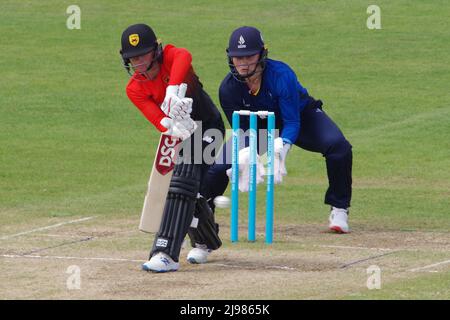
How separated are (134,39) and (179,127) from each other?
28.9 inches

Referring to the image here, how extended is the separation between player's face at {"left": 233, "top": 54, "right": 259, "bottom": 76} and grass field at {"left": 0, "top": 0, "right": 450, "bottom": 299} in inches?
55.2

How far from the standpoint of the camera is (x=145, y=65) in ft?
34.5

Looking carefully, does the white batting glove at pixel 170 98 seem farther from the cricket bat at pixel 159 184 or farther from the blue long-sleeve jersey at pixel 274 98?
the blue long-sleeve jersey at pixel 274 98

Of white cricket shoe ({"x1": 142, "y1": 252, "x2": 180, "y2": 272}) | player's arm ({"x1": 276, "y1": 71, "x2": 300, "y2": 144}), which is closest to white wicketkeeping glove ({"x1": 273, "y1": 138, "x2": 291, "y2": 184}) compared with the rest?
player's arm ({"x1": 276, "y1": 71, "x2": 300, "y2": 144})

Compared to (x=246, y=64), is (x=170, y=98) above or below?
below

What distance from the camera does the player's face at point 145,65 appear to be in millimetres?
10500

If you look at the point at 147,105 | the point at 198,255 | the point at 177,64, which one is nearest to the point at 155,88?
the point at 147,105

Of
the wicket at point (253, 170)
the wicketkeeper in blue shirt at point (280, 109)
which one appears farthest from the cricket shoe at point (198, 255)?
the wicketkeeper in blue shirt at point (280, 109)

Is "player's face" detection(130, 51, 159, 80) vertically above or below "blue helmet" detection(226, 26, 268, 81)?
below

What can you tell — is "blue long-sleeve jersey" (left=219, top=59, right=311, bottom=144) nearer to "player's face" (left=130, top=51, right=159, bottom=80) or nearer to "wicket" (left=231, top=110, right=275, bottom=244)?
"wicket" (left=231, top=110, right=275, bottom=244)

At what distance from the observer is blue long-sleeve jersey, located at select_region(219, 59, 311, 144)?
11.5 metres

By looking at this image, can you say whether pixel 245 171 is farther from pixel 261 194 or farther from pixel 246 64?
pixel 261 194

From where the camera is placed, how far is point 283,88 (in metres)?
11.6

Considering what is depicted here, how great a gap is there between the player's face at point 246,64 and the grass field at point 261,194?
140 cm
